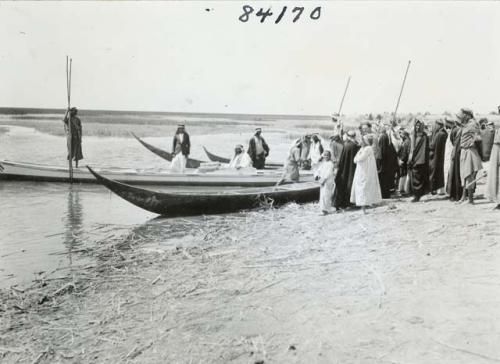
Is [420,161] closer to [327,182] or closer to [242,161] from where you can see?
[327,182]

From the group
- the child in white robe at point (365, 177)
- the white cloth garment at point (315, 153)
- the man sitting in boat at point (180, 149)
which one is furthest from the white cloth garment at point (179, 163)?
the child in white robe at point (365, 177)

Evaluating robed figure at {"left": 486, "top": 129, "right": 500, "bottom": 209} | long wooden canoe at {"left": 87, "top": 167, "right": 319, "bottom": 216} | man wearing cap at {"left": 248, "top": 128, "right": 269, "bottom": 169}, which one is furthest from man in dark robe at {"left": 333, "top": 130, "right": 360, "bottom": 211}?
man wearing cap at {"left": 248, "top": 128, "right": 269, "bottom": 169}

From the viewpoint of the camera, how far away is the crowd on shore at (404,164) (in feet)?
24.0

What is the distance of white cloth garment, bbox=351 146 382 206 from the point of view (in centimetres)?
760

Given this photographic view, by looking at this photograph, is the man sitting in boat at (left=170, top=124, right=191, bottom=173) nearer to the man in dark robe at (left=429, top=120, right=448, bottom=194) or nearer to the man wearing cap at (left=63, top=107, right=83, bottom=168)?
the man wearing cap at (left=63, top=107, right=83, bottom=168)

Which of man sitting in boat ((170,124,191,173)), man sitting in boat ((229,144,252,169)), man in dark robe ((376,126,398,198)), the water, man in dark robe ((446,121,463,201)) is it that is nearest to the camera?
the water

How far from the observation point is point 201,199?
9.45 metres

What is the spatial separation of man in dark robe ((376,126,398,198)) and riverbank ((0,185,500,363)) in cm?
165

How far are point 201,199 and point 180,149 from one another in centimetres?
449

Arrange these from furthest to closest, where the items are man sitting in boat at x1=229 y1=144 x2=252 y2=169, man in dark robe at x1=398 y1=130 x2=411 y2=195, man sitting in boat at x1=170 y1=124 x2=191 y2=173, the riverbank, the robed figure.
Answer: man sitting in boat at x1=170 y1=124 x2=191 y2=173 → man sitting in boat at x1=229 y1=144 x2=252 y2=169 → man in dark robe at x1=398 y1=130 x2=411 y2=195 → the robed figure → the riverbank

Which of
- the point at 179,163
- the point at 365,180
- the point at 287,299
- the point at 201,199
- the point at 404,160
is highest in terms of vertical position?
the point at 404,160

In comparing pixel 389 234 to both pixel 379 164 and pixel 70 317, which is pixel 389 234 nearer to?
pixel 379 164

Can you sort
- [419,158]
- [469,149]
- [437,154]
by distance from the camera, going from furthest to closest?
1. [437,154]
2. [419,158]
3. [469,149]

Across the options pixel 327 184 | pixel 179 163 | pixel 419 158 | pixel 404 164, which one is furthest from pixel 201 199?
pixel 179 163
